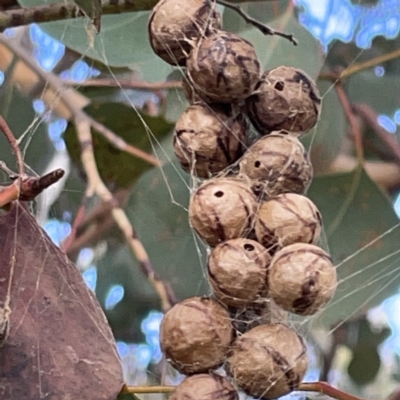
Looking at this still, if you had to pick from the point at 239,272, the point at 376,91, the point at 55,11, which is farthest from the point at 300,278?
the point at 376,91

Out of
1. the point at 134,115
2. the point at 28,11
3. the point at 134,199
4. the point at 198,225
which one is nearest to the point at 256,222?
the point at 198,225

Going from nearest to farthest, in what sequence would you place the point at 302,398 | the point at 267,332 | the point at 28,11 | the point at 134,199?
the point at 267,332, the point at 302,398, the point at 28,11, the point at 134,199

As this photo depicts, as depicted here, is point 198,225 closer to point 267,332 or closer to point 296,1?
point 267,332

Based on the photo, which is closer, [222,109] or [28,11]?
[222,109]

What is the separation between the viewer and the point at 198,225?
1.27 feet

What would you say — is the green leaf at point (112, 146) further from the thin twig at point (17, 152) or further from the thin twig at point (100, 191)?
the thin twig at point (17, 152)

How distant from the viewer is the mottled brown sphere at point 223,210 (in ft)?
1.23

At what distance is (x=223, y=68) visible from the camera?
402 millimetres

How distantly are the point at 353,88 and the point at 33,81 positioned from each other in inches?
16.6

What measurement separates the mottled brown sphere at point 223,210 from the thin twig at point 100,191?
0.36 m

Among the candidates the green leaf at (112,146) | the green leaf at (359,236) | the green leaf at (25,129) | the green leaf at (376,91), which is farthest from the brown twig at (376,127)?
the green leaf at (25,129)

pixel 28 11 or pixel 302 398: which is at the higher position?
pixel 28 11

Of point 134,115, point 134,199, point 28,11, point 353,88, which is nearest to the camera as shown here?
point 28,11

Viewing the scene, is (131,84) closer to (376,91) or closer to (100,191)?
(100,191)
